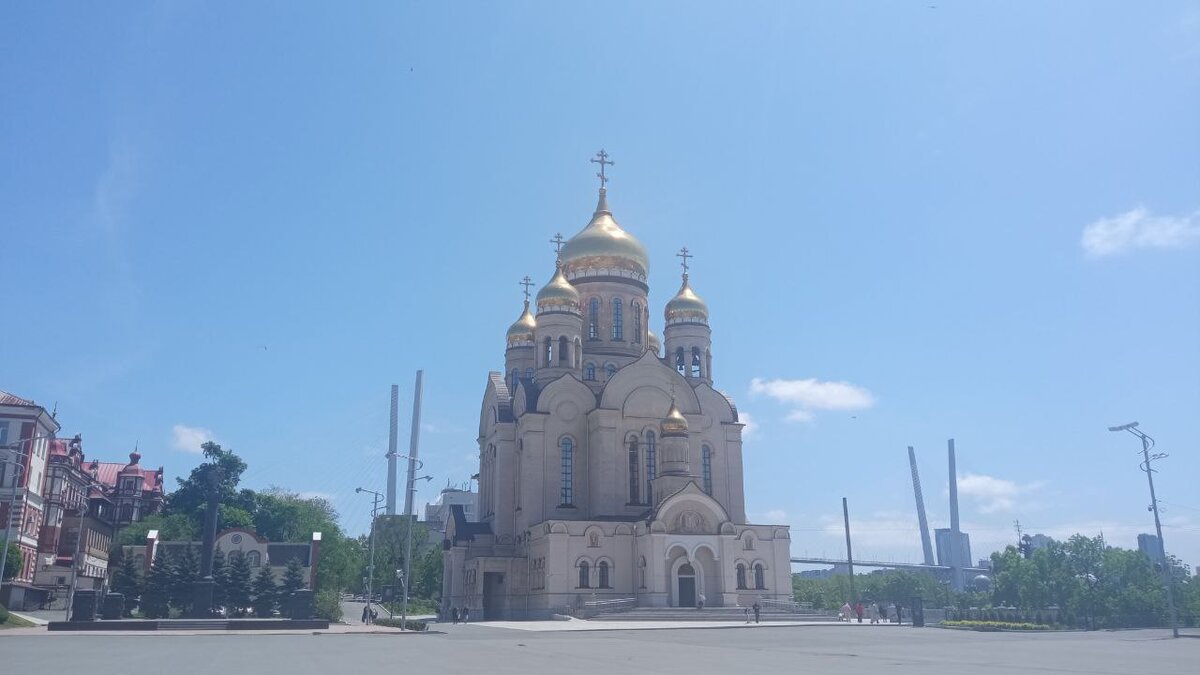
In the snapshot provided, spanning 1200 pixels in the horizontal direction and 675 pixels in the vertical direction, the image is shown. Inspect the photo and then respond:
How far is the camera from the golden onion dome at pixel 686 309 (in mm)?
55656

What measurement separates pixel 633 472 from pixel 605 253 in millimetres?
13752

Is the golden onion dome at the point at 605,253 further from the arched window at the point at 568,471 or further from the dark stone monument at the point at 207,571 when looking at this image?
the dark stone monument at the point at 207,571

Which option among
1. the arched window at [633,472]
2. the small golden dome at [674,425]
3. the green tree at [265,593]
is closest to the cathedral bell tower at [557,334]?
the arched window at [633,472]

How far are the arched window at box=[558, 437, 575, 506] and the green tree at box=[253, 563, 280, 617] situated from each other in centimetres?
1532

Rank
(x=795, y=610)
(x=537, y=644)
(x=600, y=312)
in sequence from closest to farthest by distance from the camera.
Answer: (x=537, y=644) → (x=795, y=610) → (x=600, y=312)

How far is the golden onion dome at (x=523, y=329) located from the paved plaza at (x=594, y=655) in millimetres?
31455

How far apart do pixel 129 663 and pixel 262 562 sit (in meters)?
44.7

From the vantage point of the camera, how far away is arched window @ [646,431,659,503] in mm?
50125

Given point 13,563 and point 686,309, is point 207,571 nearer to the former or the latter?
point 13,563

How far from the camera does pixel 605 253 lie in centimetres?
5619

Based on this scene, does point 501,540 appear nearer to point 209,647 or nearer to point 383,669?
point 209,647

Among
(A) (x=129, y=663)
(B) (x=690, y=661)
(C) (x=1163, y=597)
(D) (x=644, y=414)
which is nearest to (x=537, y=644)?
(B) (x=690, y=661)

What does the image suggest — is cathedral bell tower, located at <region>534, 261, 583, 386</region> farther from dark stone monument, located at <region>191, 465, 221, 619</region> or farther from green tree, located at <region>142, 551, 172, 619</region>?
green tree, located at <region>142, 551, 172, 619</region>

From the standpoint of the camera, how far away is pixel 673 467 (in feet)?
155
